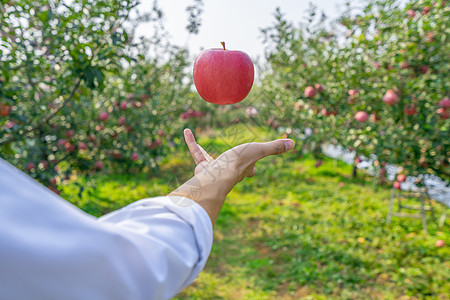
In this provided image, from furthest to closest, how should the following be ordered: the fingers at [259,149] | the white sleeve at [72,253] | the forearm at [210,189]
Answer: the fingers at [259,149] → the forearm at [210,189] → the white sleeve at [72,253]

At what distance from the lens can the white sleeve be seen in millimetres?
345

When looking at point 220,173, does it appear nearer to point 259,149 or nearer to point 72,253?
point 259,149

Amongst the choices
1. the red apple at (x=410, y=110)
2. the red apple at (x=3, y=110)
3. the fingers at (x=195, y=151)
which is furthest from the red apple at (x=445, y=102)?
the red apple at (x=3, y=110)

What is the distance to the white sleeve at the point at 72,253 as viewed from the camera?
0.35 metres

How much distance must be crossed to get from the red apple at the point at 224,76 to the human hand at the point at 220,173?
198mm

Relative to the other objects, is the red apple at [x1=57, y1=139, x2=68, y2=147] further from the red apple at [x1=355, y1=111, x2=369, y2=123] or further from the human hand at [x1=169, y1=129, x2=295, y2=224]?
the red apple at [x1=355, y1=111, x2=369, y2=123]

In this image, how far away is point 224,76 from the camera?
3.32 ft

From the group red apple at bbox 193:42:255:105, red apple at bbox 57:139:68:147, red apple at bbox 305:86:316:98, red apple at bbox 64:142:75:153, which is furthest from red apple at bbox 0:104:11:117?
red apple at bbox 305:86:316:98

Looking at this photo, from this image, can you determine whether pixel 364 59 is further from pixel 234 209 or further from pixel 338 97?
pixel 234 209

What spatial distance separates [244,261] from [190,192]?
3.04 m

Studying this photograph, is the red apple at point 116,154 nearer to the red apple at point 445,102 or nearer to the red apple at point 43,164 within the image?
the red apple at point 43,164

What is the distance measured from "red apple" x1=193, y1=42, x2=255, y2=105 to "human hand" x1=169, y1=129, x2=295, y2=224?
198mm

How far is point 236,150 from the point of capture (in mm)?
767

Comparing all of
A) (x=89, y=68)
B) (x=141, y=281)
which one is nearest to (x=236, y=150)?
(x=141, y=281)
